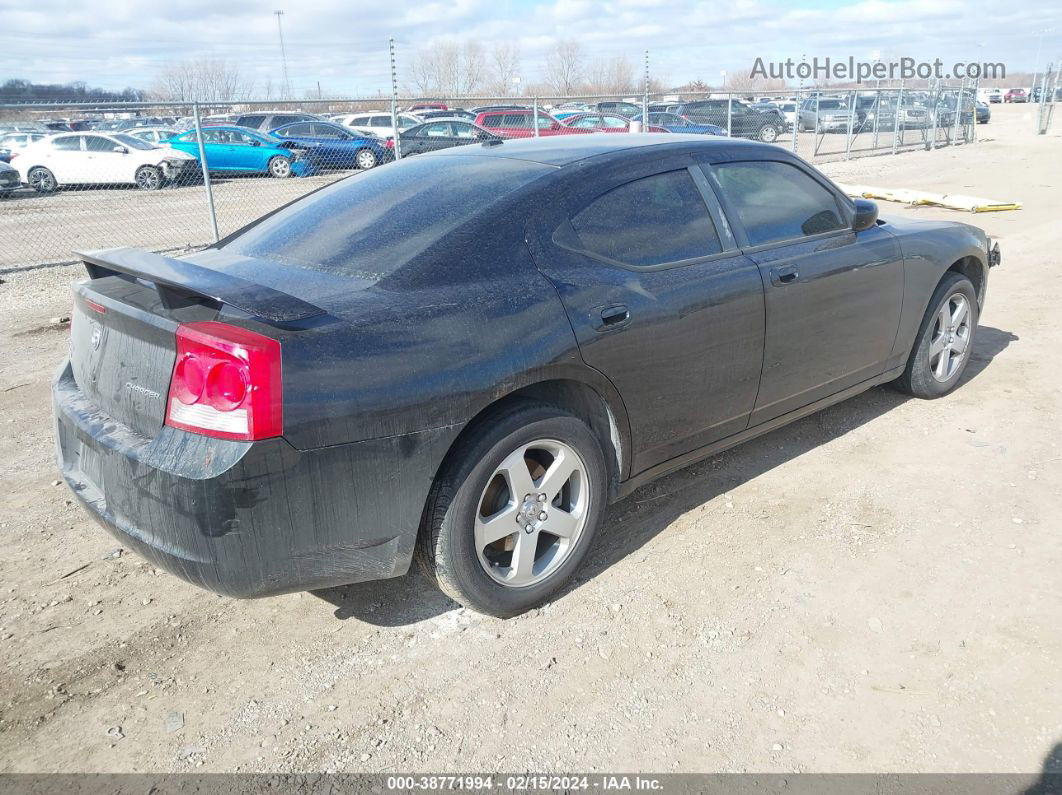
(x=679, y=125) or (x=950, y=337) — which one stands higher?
(x=679, y=125)

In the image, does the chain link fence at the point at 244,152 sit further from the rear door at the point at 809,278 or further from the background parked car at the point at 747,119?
the rear door at the point at 809,278

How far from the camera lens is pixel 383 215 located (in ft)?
11.0

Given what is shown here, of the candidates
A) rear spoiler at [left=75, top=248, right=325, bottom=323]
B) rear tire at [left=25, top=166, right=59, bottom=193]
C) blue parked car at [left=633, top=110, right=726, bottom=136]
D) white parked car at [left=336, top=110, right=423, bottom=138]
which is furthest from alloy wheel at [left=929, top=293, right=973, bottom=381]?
white parked car at [left=336, top=110, right=423, bottom=138]

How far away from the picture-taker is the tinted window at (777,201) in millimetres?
3863

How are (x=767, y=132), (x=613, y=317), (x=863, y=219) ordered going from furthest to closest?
(x=767, y=132) < (x=863, y=219) < (x=613, y=317)

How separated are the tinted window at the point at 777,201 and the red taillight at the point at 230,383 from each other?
2299 mm

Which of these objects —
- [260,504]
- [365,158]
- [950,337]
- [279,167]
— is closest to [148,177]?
[279,167]

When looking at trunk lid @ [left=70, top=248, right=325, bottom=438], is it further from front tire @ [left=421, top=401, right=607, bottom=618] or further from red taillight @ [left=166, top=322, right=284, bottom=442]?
front tire @ [left=421, top=401, right=607, bottom=618]

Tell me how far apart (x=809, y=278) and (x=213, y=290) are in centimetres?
266

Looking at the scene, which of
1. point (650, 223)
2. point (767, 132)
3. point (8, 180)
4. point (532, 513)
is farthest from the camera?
point (767, 132)

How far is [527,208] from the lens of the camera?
3.19 m

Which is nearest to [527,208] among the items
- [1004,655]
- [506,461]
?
[506,461]

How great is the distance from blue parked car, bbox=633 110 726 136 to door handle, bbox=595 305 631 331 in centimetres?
1961

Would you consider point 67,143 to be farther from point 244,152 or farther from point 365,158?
point 365,158
